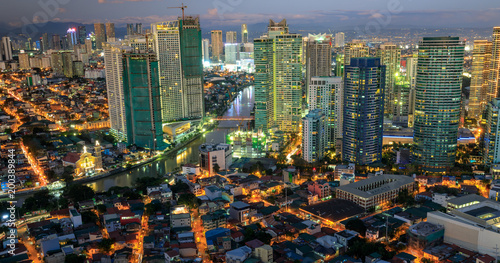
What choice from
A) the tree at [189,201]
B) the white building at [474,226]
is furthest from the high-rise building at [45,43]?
the white building at [474,226]

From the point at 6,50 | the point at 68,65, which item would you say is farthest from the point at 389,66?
the point at 6,50

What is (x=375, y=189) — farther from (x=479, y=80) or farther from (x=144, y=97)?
(x=479, y=80)

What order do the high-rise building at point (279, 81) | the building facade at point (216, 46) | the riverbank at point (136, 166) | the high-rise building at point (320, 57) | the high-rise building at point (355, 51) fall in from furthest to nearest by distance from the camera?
the building facade at point (216, 46) < the high-rise building at point (320, 57) < the high-rise building at point (355, 51) < the high-rise building at point (279, 81) < the riverbank at point (136, 166)

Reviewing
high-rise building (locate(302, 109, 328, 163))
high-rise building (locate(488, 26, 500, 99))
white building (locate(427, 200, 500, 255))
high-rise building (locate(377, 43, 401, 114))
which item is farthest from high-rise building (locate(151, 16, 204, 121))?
white building (locate(427, 200, 500, 255))

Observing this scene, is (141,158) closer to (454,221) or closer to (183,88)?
(183,88)

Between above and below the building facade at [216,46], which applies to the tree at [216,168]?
below

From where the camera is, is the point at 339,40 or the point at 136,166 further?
the point at 339,40

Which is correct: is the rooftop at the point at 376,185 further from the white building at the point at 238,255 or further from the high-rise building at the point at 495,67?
the high-rise building at the point at 495,67
